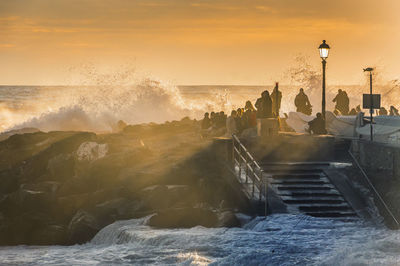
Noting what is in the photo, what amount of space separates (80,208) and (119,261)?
245 inches

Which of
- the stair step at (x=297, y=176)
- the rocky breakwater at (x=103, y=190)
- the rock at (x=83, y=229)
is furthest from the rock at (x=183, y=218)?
the stair step at (x=297, y=176)

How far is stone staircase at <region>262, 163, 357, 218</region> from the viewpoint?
58.3 feet

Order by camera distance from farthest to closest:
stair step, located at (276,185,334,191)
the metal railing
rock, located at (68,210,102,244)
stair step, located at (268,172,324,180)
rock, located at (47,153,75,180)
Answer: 1. rock, located at (47,153,75,180)
2. stair step, located at (268,172,324,180)
3. stair step, located at (276,185,334,191)
4. the metal railing
5. rock, located at (68,210,102,244)

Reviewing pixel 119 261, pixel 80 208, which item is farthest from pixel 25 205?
pixel 119 261

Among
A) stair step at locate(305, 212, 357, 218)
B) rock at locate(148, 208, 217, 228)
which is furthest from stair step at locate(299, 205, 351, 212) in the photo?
rock at locate(148, 208, 217, 228)

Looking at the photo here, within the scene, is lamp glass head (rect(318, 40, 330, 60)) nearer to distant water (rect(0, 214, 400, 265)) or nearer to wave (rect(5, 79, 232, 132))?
distant water (rect(0, 214, 400, 265))

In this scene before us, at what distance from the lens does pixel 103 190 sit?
846 inches

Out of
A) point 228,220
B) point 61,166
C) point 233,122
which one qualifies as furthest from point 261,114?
point 61,166

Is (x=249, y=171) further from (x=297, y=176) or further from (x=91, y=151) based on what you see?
(x=91, y=151)

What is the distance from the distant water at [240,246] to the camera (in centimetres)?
1413

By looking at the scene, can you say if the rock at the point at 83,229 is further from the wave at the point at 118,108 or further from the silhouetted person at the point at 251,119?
the wave at the point at 118,108

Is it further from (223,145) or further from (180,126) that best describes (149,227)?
(180,126)

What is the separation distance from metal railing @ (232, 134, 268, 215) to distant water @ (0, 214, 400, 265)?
1.03m

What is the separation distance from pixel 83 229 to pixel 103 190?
133 inches
